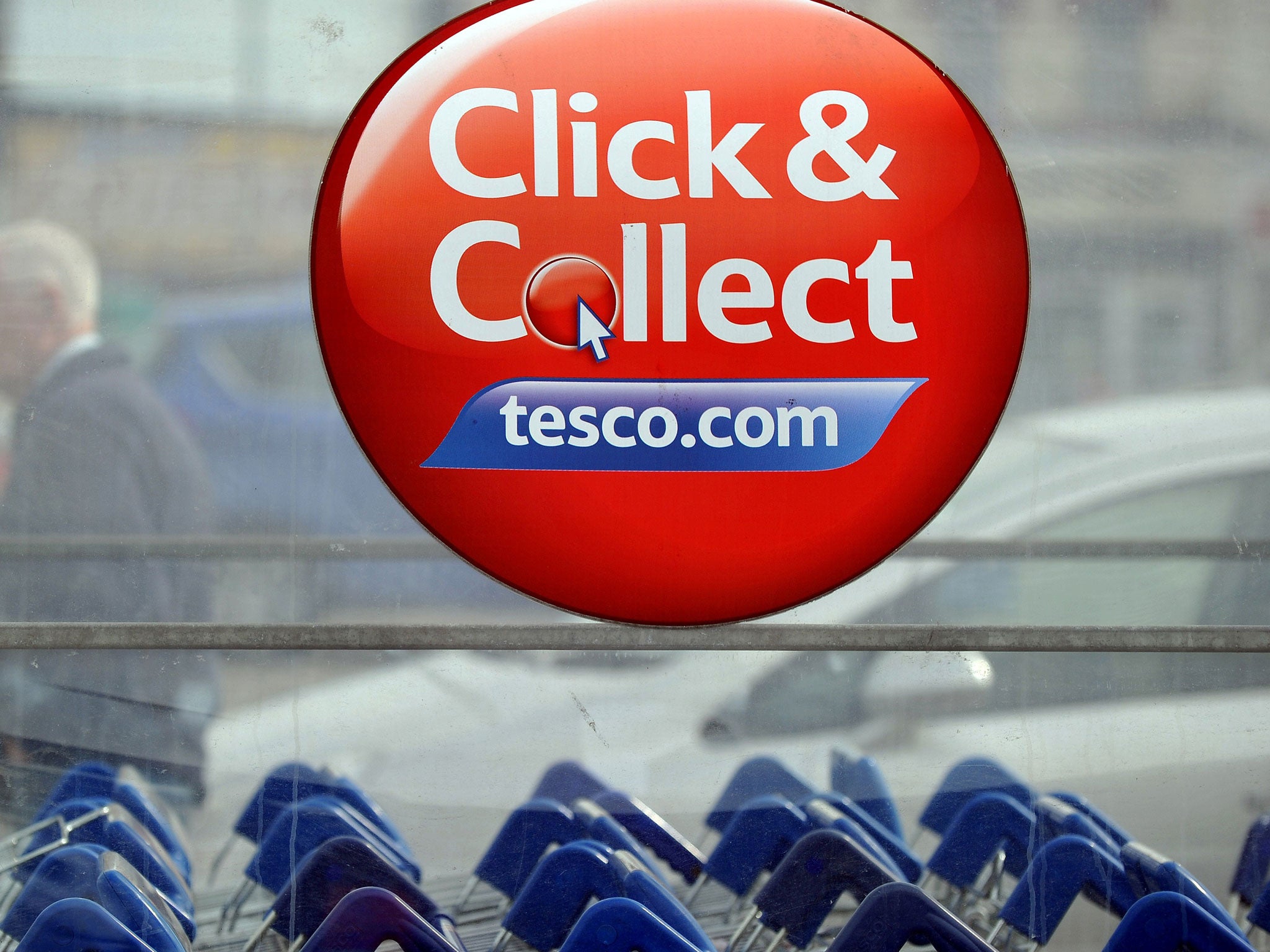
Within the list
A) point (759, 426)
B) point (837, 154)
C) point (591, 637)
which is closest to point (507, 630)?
point (591, 637)

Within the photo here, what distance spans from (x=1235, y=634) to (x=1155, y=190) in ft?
2.68

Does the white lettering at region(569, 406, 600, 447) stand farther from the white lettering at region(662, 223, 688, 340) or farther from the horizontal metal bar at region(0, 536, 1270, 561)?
the horizontal metal bar at region(0, 536, 1270, 561)

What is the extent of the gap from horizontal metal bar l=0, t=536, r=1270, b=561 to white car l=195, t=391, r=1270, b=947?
0.02 metres

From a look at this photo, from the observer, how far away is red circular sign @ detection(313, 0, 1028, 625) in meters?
2.11

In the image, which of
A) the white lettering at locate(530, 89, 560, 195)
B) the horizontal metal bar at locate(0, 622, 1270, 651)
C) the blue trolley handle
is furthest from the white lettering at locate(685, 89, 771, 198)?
the blue trolley handle

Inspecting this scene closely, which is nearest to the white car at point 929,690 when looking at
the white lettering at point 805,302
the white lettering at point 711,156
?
the white lettering at point 805,302

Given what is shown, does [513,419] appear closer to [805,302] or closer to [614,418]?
[614,418]

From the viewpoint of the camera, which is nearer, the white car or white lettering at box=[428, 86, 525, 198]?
white lettering at box=[428, 86, 525, 198]

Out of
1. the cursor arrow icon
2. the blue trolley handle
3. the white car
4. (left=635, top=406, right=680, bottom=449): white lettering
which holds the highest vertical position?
the cursor arrow icon

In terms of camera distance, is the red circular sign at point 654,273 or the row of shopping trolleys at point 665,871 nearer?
the red circular sign at point 654,273

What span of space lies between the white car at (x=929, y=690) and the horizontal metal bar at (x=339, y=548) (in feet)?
0.07

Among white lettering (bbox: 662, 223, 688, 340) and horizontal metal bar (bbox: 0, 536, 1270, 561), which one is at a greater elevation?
white lettering (bbox: 662, 223, 688, 340)

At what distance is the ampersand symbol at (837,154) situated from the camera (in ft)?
6.95

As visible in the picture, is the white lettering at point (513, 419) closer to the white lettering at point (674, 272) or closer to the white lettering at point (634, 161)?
the white lettering at point (674, 272)
